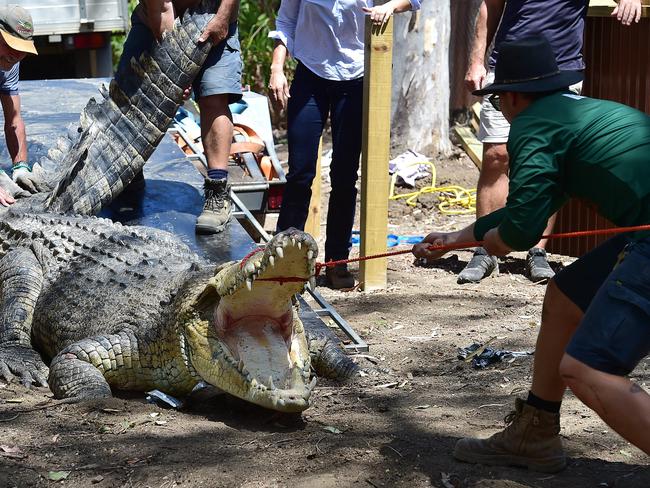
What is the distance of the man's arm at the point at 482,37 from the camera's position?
5.80 m

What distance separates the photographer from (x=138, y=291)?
4.43 metres

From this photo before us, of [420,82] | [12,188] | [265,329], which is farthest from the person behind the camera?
[420,82]

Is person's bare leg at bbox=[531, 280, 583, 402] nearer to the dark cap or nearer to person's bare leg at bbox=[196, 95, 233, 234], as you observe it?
the dark cap

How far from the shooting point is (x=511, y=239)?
112 inches

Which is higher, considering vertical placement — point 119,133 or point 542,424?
point 119,133

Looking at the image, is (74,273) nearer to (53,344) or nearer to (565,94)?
(53,344)

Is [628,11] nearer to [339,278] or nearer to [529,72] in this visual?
[339,278]

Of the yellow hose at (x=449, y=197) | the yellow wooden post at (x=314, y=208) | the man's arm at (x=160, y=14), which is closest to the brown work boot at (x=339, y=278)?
the yellow wooden post at (x=314, y=208)

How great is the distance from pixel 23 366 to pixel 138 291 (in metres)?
0.65

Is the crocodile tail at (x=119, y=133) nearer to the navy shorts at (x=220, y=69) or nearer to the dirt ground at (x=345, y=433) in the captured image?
the navy shorts at (x=220, y=69)

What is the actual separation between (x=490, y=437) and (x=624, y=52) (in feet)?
12.4

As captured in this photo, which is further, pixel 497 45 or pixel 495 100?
pixel 497 45

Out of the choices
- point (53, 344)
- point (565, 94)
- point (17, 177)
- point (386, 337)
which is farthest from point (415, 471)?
point (17, 177)

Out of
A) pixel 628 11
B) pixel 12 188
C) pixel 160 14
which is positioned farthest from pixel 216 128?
pixel 628 11
